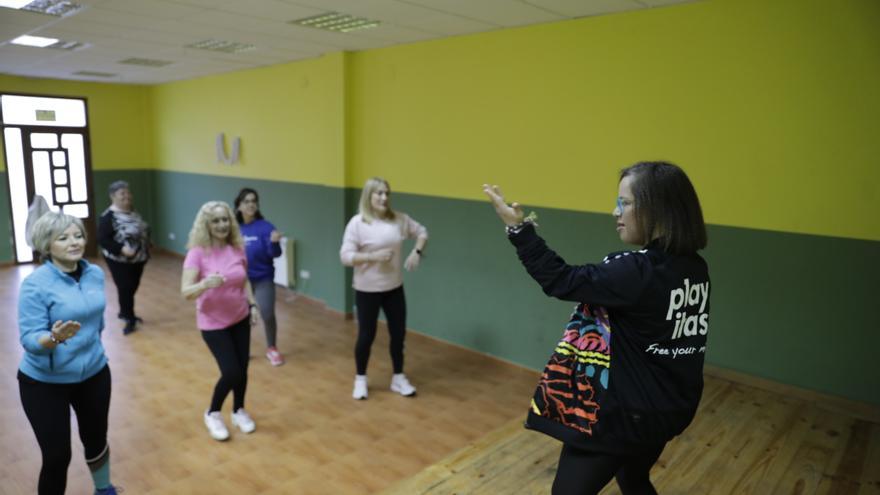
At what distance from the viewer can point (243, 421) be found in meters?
3.74

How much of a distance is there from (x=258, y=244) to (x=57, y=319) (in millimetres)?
2205

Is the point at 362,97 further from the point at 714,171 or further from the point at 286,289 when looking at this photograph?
the point at 714,171

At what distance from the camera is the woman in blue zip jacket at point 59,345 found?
233cm

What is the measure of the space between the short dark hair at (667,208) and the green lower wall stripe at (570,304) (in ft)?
7.89

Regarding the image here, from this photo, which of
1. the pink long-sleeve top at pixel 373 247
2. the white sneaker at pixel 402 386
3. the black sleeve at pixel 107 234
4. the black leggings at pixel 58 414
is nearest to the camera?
the black leggings at pixel 58 414

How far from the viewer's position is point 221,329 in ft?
11.0

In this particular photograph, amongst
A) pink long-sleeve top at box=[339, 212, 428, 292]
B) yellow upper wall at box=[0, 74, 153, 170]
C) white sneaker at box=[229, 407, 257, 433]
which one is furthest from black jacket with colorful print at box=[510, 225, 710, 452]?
yellow upper wall at box=[0, 74, 153, 170]

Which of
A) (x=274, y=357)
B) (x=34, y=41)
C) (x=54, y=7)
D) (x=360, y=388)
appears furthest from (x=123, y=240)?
(x=360, y=388)

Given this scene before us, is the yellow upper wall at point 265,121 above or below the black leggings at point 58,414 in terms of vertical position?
above

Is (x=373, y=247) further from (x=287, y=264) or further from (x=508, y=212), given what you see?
(x=287, y=264)

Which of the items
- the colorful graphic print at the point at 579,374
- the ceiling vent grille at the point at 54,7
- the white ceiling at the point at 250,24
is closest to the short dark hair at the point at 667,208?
the colorful graphic print at the point at 579,374

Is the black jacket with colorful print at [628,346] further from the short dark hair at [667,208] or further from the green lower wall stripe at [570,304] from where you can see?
the green lower wall stripe at [570,304]

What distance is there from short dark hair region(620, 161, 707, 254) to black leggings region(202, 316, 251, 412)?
261cm

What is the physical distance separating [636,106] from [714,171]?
0.71 metres
